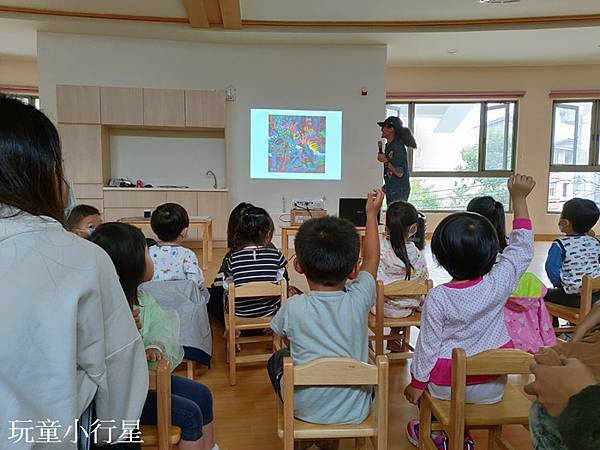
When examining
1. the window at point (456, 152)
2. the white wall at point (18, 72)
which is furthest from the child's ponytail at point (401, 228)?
the white wall at point (18, 72)

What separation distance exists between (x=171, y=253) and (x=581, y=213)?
223cm

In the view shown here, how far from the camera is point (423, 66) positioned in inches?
280

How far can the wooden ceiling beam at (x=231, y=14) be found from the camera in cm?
468

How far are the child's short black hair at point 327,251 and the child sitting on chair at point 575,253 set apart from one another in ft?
5.65

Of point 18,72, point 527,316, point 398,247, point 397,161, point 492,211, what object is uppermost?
point 18,72

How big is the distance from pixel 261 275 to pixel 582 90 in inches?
275

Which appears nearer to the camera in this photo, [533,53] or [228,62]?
[228,62]

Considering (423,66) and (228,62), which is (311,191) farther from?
(423,66)

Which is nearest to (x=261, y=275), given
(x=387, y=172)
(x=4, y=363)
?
(x=4, y=363)

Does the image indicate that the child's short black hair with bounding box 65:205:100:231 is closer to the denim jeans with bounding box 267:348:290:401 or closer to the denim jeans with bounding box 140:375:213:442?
the denim jeans with bounding box 140:375:213:442

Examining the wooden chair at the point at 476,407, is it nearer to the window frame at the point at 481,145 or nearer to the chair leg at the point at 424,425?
the chair leg at the point at 424,425

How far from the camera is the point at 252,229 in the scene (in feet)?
8.03

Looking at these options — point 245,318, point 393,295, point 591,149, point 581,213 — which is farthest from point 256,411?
point 591,149

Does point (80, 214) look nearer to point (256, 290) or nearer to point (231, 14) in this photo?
point (256, 290)
